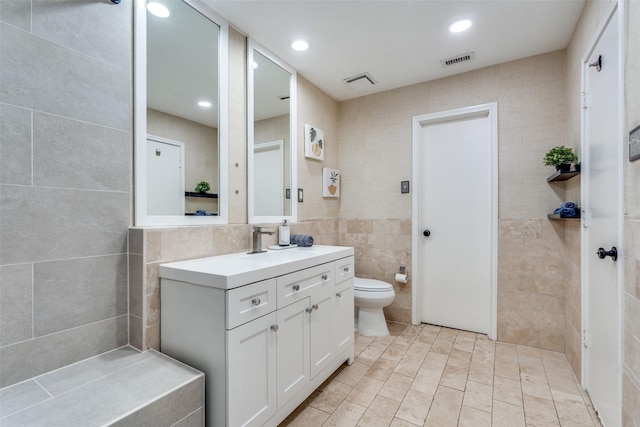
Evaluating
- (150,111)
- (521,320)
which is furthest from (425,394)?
(150,111)

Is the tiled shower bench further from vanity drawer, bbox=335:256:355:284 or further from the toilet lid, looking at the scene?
the toilet lid

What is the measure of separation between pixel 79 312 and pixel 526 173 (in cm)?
313

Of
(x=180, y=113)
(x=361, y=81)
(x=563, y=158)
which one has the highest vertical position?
(x=361, y=81)

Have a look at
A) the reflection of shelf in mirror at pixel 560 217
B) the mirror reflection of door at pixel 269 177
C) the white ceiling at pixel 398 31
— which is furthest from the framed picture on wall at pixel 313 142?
the reflection of shelf in mirror at pixel 560 217

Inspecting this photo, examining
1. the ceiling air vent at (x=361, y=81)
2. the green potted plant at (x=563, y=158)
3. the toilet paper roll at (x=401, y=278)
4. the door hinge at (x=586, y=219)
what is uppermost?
the ceiling air vent at (x=361, y=81)

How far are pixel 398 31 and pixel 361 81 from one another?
762 millimetres

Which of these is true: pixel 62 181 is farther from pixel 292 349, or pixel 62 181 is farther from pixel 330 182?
pixel 330 182

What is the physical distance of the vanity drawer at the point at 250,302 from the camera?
123 centimetres

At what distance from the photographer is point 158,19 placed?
163 centimetres

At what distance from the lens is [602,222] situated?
152 cm

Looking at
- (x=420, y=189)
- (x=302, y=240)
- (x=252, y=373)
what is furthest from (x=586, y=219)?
(x=252, y=373)

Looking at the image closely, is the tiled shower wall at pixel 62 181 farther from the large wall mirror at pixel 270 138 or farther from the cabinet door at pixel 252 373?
the large wall mirror at pixel 270 138

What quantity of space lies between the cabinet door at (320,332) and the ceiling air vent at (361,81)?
2.04 m

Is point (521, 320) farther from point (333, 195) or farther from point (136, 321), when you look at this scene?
point (136, 321)
